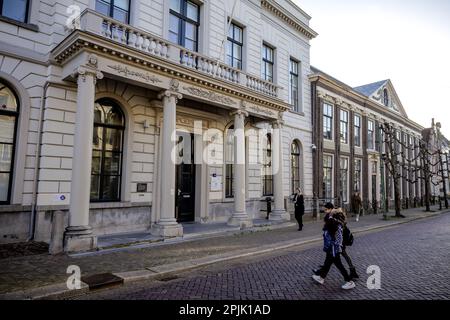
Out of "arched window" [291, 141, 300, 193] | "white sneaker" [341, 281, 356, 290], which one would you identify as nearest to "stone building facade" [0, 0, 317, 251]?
"arched window" [291, 141, 300, 193]

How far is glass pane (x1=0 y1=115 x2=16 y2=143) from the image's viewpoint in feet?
27.2

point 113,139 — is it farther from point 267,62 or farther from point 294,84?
point 294,84

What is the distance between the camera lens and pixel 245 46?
15336 millimetres

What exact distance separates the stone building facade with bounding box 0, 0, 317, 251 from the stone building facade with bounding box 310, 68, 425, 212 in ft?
18.8

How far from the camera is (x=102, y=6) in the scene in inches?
396

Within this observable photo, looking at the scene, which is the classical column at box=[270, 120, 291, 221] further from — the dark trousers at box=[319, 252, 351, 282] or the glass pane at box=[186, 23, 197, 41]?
the dark trousers at box=[319, 252, 351, 282]

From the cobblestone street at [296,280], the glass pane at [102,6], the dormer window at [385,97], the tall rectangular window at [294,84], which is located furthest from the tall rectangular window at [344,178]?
the glass pane at [102,6]

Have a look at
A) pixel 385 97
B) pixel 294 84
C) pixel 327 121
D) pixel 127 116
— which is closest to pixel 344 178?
pixel 327 121

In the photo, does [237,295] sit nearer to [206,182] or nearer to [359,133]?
[206,182]

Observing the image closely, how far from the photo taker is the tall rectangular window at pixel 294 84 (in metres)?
18.8

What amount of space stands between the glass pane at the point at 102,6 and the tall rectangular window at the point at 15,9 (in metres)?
1.98

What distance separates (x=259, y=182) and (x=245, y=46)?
7.07 metres

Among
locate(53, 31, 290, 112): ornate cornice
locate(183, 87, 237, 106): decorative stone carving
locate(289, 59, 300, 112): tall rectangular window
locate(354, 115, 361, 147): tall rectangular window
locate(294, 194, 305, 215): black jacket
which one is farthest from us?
locate(354, 115, 361, 147): tall rectangular window
